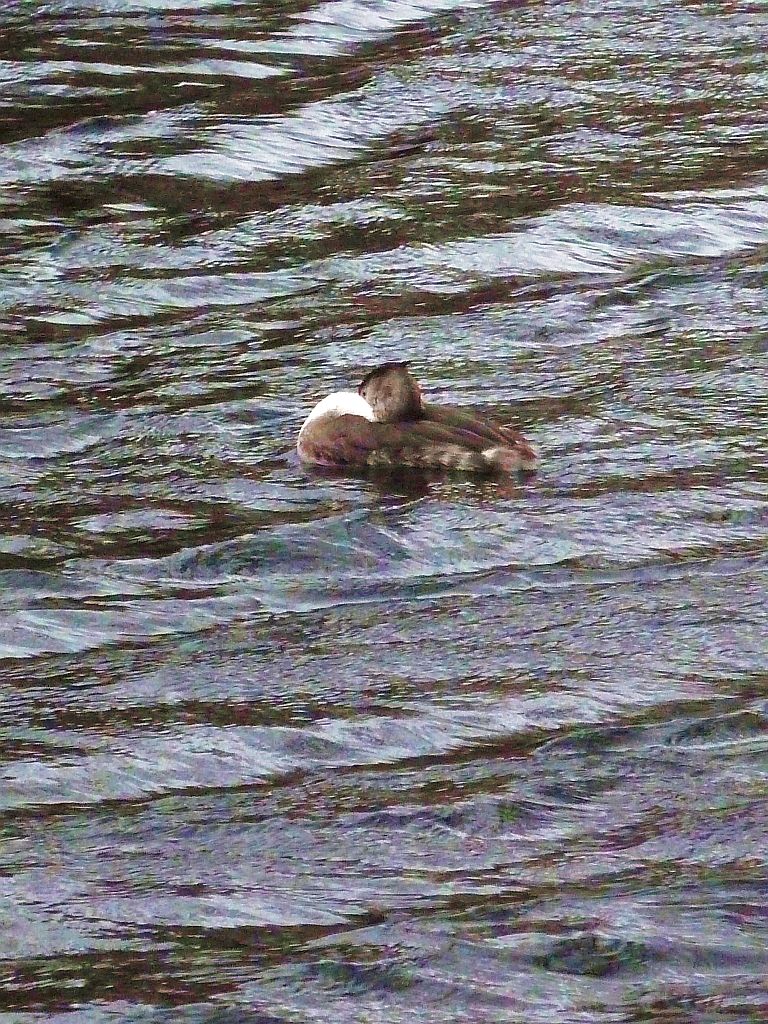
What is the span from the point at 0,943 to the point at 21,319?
5433 millimetres

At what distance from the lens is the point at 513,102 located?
13586 mm

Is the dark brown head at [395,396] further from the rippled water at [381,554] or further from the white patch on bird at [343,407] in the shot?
the rippled water at [381,554]

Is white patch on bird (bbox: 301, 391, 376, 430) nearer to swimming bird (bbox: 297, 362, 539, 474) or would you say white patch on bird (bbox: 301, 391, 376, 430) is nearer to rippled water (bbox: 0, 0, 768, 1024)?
swimming bird (bbox: 297, 362, 539, 474)

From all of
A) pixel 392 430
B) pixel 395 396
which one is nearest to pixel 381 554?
pixel 392 430

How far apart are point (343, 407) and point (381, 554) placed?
1170 mm

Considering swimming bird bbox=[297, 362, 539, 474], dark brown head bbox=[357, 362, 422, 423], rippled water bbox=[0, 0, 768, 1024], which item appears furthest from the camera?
dark brown head bbox=[357, 362, 422, 423]

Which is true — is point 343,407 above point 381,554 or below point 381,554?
above

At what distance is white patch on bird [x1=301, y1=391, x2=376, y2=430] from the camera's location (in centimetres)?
862

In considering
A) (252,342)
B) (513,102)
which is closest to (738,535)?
(252,342)

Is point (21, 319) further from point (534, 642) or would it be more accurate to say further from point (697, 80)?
point (697, 80)

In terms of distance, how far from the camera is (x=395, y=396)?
8.62 meters

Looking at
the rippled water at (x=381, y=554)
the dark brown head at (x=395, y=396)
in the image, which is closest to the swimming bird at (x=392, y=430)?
the dark brown head at (x=395, y=396)

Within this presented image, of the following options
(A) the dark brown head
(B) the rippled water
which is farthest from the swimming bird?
(B) the rippled water

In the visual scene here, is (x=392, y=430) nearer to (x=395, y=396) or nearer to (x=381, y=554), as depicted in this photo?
(x=395, y=396)
